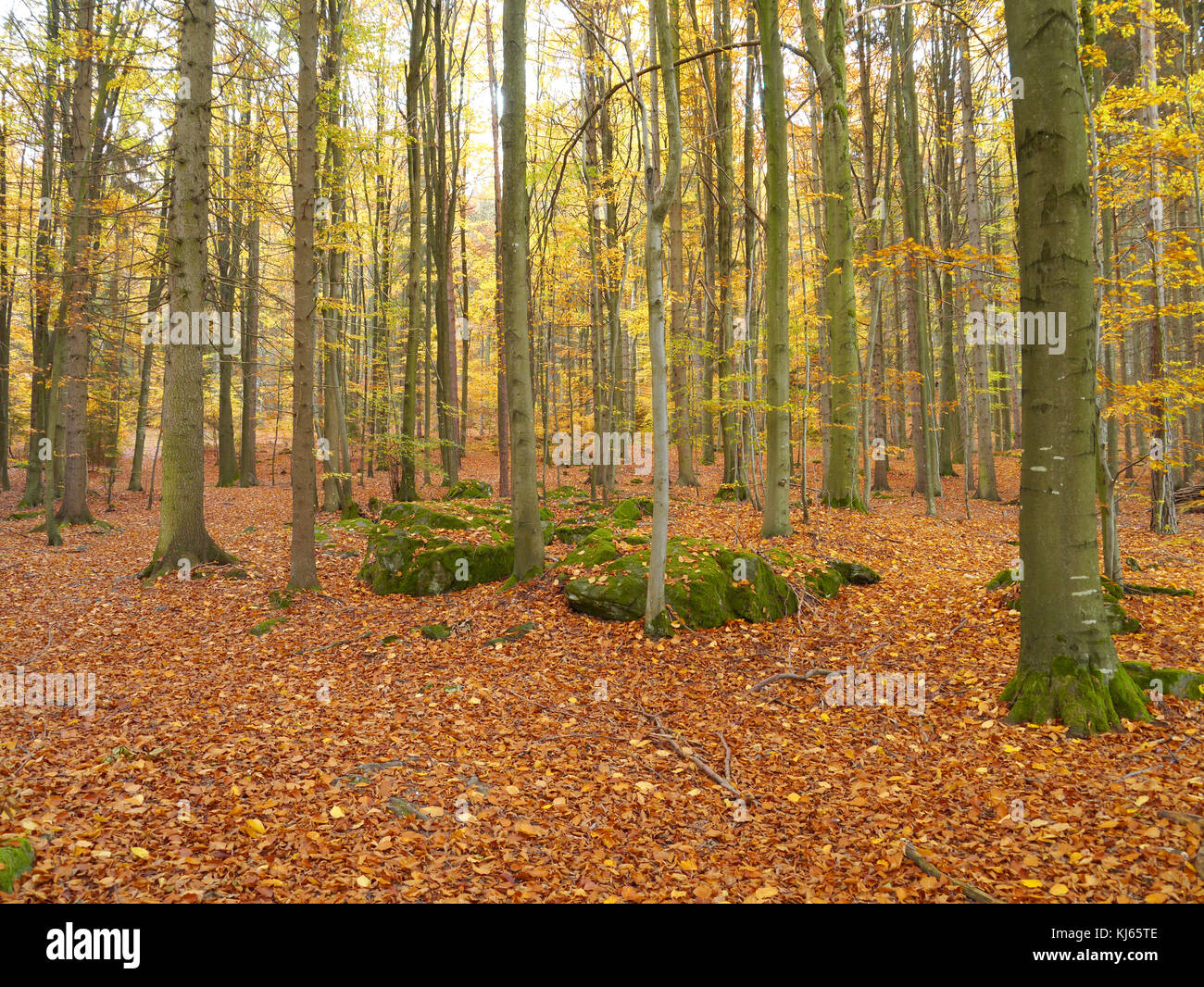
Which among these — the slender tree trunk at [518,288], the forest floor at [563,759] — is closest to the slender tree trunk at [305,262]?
the forest floor at [563,759]

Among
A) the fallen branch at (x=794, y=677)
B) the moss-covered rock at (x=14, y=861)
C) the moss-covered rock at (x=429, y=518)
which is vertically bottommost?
the moss-covered rock at (x=14, y=861)

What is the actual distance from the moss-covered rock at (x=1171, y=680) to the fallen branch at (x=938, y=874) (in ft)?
8.69

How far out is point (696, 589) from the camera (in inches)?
278

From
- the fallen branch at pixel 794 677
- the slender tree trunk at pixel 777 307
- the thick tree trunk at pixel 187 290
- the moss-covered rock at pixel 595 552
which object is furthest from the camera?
the slender tree trunk at pixel 777 307

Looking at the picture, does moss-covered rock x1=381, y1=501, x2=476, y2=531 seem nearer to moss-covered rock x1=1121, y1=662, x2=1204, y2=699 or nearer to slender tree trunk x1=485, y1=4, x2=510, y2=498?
slender tree trunk x1=485, y1=4, x2=510, y2=498

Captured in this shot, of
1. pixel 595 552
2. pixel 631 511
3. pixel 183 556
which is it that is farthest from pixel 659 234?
pixel 183 556

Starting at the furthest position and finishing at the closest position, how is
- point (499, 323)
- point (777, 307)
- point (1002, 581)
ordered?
1. point (499, 323)
2. point (777, 307)
3. point (1002, 581)

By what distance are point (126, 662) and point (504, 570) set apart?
4393 mm

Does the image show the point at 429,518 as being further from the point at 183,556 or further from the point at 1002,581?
the point at 1002,581

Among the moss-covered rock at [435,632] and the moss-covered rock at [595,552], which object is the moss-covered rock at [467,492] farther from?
the moss-covered rock at [435,632]

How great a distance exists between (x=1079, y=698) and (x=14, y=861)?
628cm

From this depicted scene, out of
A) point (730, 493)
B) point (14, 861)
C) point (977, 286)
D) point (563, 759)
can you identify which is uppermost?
point (977, 286)

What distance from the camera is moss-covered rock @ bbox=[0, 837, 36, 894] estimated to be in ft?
9.30

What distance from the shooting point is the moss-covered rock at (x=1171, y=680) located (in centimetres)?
442
